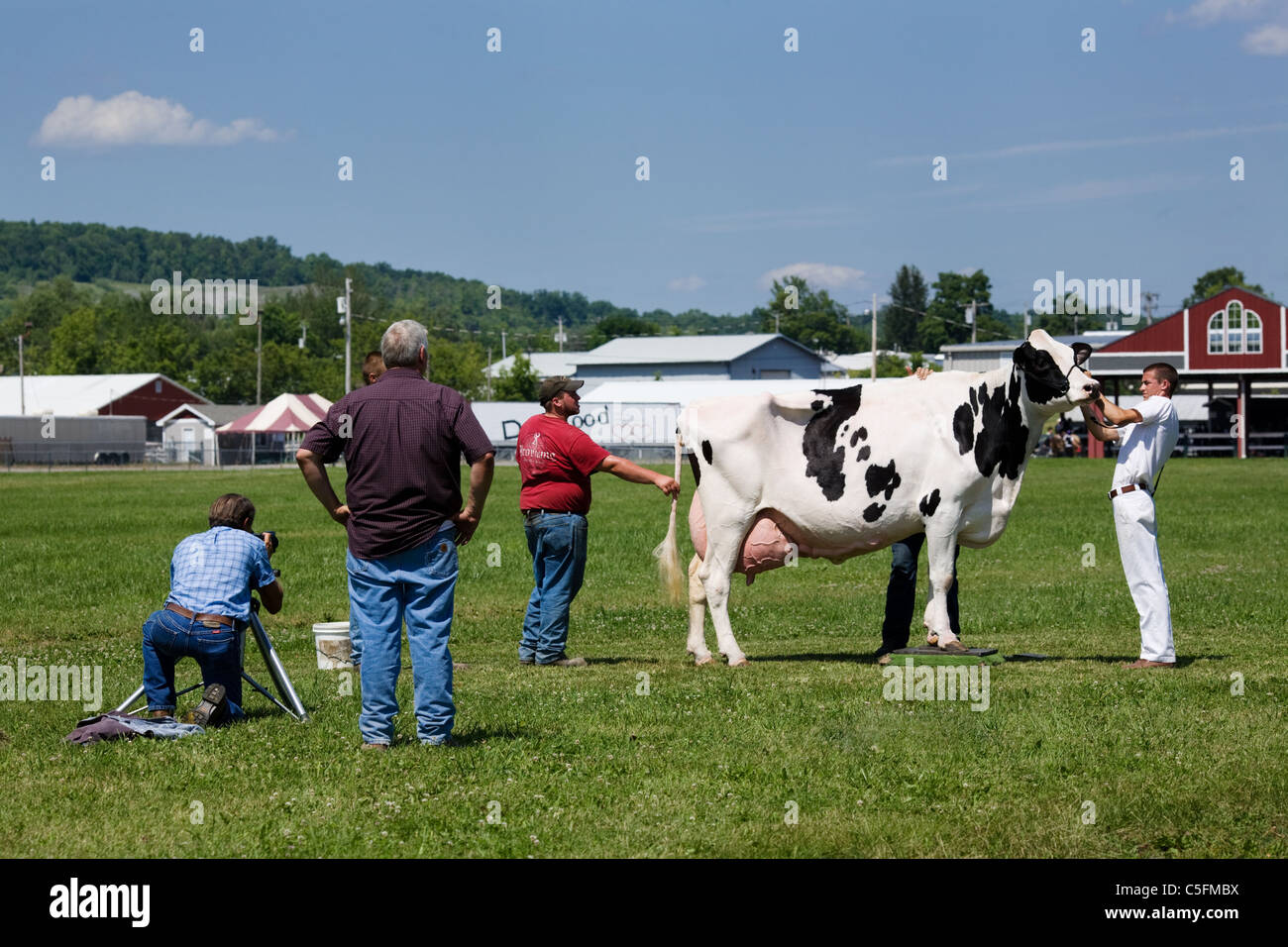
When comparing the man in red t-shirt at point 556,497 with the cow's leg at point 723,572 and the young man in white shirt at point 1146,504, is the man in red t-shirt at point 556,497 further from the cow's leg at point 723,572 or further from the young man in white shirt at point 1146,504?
the young man in white shirt at point 1146,504

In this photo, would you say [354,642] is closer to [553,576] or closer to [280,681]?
[553,576]

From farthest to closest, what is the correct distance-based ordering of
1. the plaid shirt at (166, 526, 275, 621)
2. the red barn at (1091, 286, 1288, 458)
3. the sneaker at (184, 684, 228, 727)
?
the red barn at (1091, 286, 1288, 458)
the plaid shirt at (166, 526, 275, 621)
the sneaker at (184, 684, 228, 727)

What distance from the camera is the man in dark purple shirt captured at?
28.1ft

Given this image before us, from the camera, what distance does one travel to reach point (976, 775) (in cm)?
796

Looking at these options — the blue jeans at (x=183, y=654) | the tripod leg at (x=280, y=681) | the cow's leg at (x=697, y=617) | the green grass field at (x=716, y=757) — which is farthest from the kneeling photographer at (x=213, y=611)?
the cow's leg at (x=697, y=617)

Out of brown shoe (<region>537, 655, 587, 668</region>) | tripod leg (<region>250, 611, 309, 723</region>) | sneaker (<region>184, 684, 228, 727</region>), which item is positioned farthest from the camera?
brown shoe (<region>537, 655, 587, 668</region>)

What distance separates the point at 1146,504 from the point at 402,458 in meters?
6.86

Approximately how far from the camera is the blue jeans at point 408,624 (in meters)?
8.60

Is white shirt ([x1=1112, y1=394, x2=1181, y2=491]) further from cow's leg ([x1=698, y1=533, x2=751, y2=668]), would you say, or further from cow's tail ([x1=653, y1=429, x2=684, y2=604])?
cow's tail ([x1=653, y1=429, x2=684, y2=604])

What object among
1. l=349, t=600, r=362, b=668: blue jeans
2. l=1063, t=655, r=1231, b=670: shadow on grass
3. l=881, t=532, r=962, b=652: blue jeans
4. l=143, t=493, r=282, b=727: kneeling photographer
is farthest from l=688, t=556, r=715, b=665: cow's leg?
l=143, t=493, r=282, b=727: kneeling photographer
